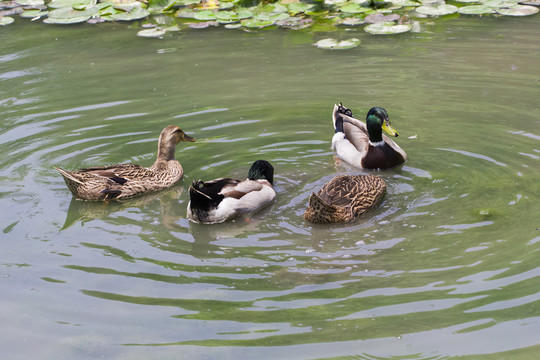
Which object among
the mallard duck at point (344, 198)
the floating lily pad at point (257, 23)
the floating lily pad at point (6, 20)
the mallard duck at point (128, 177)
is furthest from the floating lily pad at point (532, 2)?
the floating lily pad at point (6, 20)

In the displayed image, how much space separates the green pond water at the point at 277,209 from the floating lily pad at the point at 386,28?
0.42 feet

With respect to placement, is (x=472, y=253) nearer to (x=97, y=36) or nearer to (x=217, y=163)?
(x=217, y=163)

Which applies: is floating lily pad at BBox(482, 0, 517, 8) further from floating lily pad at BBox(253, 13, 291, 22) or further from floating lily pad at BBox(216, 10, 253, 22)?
floating lily pad at BBox(216, 10, 253, 22)

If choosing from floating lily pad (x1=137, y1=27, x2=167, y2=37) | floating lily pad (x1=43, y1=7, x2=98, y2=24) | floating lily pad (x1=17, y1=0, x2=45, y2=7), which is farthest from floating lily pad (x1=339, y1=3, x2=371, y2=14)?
floating lily pad (x1=17, y1=0, x2=45, y2=7)

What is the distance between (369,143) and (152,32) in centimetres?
568

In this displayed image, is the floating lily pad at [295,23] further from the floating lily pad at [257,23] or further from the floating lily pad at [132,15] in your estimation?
the floating lily pad at [132,15]

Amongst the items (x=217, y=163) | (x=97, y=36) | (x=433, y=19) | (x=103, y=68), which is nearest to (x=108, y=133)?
(x=217, y=163)

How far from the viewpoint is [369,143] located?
8758 mm

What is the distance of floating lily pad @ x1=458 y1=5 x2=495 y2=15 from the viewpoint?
12.9m

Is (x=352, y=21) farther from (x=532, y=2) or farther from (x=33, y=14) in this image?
(x=33, y=14)

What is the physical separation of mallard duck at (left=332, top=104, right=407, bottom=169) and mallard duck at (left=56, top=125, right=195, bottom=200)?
Answer: 178 centimetres

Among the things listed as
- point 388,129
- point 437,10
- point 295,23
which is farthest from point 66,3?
point 388,129

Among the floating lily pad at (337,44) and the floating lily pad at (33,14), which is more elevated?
the floating lily pad at (33,14)

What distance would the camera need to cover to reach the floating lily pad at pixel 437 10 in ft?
42.6
